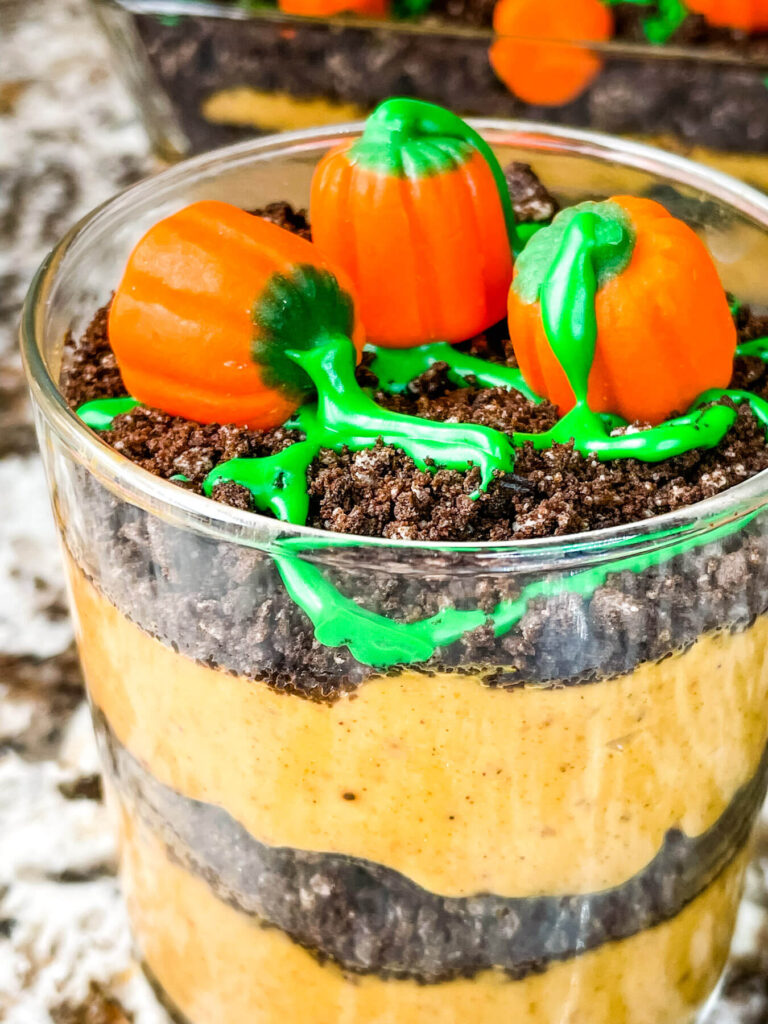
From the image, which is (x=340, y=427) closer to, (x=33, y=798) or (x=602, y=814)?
(x=602, y=814)

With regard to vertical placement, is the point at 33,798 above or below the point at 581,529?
below

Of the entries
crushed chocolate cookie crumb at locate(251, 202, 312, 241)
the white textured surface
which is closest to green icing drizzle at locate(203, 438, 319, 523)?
crushed chocolate cookie crumb at locate(251, 202, 312, 241)

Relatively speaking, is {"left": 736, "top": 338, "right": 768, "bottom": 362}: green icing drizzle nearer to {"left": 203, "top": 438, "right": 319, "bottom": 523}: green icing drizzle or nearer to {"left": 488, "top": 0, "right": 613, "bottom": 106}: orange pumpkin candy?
{"left": 203, "top": 438, "right": 319, "bottom": 523}: green icing drizzle

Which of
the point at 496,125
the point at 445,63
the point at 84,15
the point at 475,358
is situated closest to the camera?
the point at 475,358

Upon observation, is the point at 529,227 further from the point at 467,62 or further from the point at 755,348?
the point at 467,62

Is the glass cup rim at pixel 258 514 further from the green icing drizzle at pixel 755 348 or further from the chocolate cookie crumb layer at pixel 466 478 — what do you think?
the green icing drizzle at pixel 755 348


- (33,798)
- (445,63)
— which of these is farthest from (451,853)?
(445,63)

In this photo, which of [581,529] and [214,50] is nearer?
[581,529]

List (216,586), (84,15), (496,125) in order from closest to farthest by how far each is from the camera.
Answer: (216,586) → (496,125) → (84,15)
